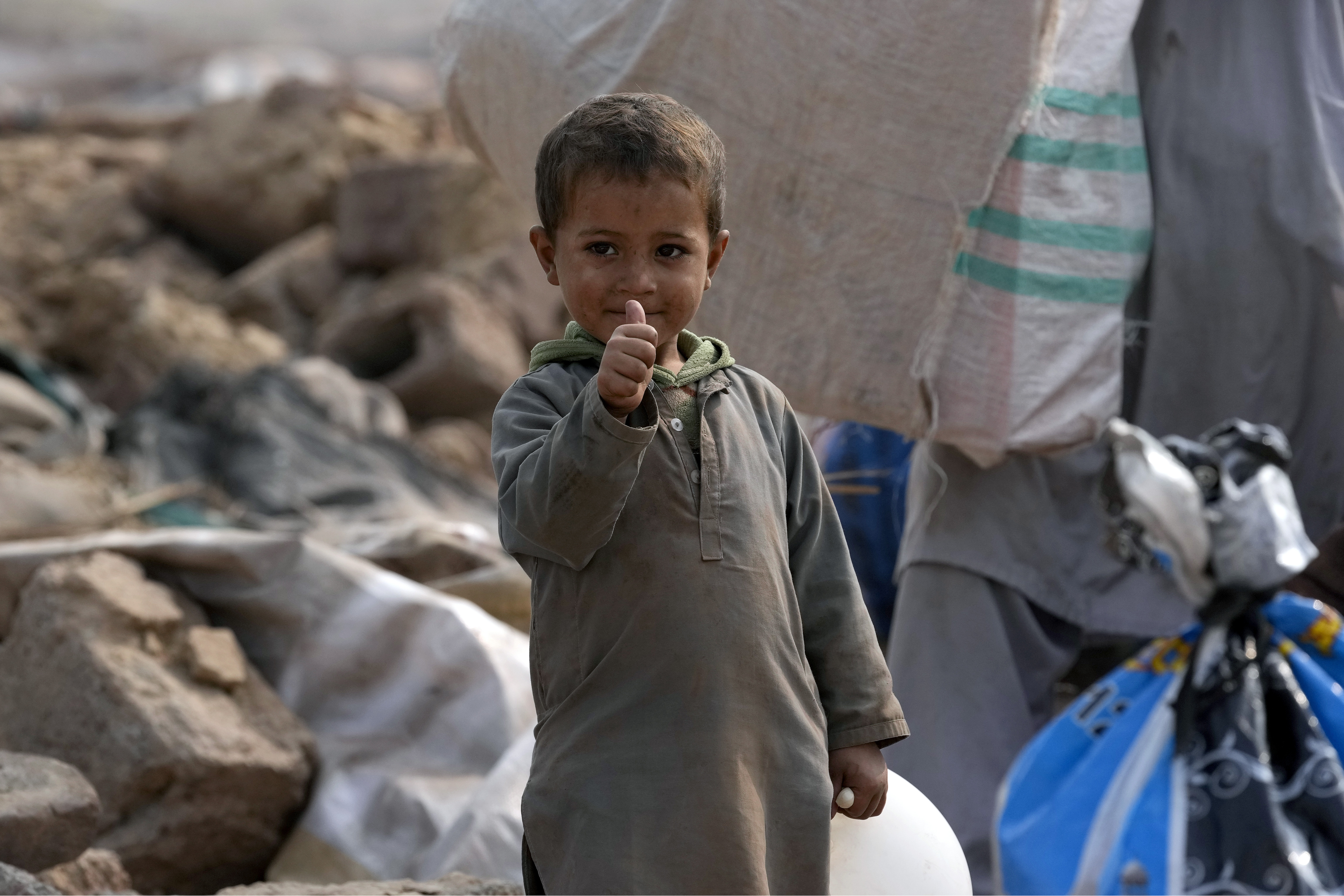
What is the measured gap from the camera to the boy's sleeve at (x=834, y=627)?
1609 mm

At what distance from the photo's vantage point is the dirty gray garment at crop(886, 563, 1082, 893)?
268 cm

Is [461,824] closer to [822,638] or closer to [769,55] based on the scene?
[822,638]

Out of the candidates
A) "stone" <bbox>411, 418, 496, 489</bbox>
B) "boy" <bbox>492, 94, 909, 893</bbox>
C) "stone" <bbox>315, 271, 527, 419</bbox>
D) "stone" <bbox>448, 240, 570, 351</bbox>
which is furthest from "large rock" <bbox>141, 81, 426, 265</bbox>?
"boy" <bbox>492, 94, 909, 893</bbox>

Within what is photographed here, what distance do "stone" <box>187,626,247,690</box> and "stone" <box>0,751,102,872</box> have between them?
63 cm

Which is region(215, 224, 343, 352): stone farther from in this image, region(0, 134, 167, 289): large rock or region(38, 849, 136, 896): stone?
region(38, 849, 136, 896): stone

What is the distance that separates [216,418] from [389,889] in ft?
12.2

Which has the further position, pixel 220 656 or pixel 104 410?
pixel 104 410

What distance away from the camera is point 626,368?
1.33 meters

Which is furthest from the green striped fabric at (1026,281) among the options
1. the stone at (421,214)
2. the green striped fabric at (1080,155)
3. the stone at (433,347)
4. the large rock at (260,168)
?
the large rock at (260,168)

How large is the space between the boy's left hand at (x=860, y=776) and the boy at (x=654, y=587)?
0.09 ft

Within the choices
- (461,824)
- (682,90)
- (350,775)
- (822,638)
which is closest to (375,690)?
(350,775)

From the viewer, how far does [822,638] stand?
5.35ft

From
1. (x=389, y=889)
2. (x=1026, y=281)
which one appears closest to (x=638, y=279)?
(x=389, y=889)

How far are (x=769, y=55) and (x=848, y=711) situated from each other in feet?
4.43
